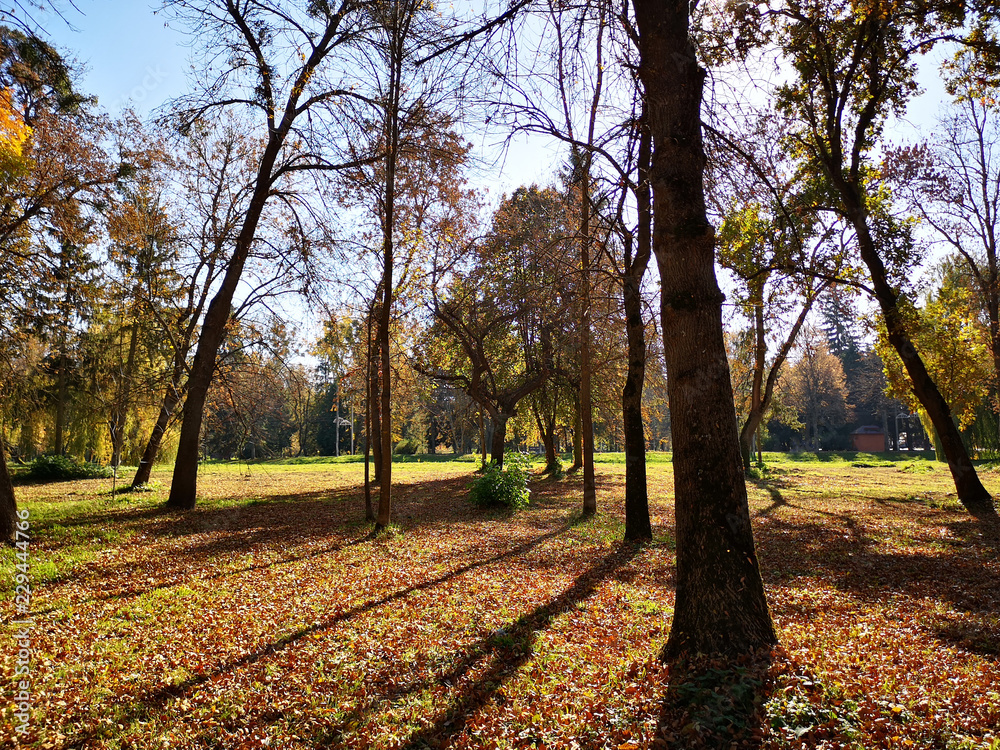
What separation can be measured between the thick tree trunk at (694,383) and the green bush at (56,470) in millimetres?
24892

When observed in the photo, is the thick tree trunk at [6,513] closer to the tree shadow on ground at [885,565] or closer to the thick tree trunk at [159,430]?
the thick tree trunk at [159,430]

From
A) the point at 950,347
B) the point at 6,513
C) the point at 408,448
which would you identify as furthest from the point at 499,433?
the point at 408,448

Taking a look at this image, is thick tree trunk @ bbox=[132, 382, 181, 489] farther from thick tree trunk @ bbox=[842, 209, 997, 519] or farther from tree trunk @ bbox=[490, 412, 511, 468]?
thick tree trunk @ bbox=[842, 209, 997, 519]

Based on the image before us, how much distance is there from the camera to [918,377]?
12.7 meters

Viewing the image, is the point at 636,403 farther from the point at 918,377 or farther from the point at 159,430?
the point at 159,430

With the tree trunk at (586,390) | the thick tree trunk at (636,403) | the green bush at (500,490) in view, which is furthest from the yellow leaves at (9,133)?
the green bush at (500,490)

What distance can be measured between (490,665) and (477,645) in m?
0.46

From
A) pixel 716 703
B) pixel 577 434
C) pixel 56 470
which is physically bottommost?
pixel 716 703

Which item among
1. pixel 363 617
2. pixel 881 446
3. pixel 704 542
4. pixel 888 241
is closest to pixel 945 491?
pixel 888 241

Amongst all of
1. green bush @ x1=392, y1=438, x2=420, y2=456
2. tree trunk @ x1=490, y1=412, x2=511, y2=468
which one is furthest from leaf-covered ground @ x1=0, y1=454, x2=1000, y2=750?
green bush @ x1=392, y1=438, x2=420, y2=456

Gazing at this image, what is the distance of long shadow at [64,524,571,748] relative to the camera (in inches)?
151

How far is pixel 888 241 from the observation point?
41.7 ft

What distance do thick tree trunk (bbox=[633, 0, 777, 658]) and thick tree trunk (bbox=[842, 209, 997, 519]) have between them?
10.5 metres

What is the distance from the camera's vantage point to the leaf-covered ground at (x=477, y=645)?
3.44 meters
